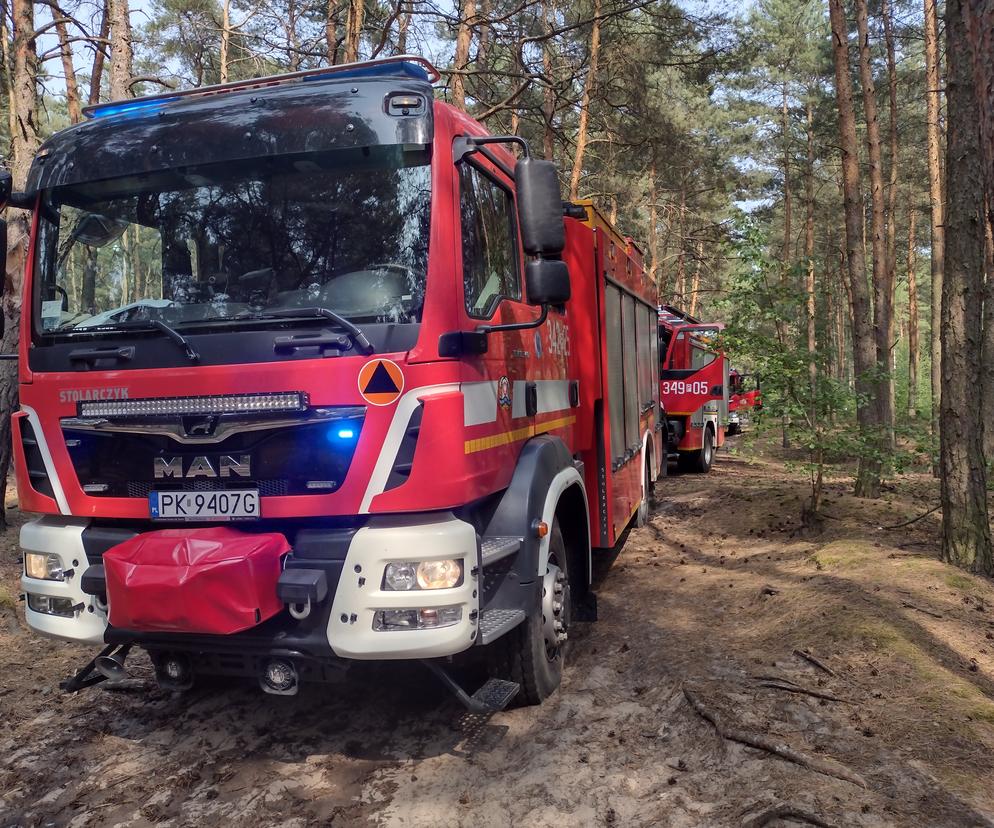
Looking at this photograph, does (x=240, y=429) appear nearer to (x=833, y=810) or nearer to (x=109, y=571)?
(x=109, y=571)

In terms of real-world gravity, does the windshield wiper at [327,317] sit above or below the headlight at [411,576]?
above

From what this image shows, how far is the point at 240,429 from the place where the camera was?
3.22 m

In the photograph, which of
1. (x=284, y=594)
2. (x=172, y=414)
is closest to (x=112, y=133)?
(x=172, y=414)

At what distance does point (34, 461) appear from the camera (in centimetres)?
362

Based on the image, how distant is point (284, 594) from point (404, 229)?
1606mm

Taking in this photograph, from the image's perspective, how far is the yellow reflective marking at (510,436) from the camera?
3.35 metres

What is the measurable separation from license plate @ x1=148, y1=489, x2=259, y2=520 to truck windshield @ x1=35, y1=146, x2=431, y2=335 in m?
0.75

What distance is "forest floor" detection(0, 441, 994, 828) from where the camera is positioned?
3205 millimetres

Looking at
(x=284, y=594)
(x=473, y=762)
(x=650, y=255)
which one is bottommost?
(x=473, y=762)

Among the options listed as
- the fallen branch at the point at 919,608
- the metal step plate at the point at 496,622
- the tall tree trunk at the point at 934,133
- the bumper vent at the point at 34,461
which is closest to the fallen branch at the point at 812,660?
the fallen branch at the point at 919,608

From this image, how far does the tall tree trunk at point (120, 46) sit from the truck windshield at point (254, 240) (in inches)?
236

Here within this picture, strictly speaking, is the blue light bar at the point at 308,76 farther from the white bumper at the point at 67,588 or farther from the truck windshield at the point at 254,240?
the white bumper at the point at 67,588

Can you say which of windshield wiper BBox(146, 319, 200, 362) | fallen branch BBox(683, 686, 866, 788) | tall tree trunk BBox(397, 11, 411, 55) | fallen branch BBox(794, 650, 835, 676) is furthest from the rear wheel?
tall tree trunk BBox(397, 11, 411, 55)

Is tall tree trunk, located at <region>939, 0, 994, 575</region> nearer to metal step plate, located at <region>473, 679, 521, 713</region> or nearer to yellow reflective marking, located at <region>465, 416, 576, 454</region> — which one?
yellow reflective marking, located at <region>465, 416, 576, 454</region>
